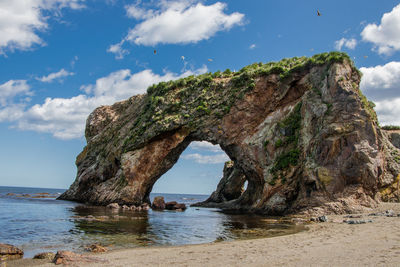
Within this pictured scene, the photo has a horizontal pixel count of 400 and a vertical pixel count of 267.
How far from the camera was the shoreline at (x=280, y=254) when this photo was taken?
305 inches

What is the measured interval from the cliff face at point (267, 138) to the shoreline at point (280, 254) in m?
12.5

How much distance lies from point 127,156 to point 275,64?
2048cm

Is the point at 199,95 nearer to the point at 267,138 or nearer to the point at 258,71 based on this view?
the point at 258,71

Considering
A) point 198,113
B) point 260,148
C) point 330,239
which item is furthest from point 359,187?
point 198,113

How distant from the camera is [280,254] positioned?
8.98 m

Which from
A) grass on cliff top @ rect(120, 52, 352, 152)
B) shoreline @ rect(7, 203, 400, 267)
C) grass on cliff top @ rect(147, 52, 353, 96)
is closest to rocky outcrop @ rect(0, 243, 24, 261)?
shoreline @ rect(7, 203, 400, 267)

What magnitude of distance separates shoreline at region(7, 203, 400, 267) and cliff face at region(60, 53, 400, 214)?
12.5 m

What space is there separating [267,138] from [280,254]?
21.7 metres

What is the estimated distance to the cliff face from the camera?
76.7ft

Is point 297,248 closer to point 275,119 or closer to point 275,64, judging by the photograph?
point 275,119

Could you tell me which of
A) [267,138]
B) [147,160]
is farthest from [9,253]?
[147,160]

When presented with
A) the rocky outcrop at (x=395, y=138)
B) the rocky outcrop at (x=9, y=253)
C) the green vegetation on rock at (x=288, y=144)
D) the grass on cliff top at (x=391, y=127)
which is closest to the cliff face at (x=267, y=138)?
the green vegetation on rock at (x=288, y=144)

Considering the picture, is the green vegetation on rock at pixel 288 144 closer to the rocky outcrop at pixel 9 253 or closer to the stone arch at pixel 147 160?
the stone arch at pixel 147 160

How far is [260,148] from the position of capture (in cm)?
3044
